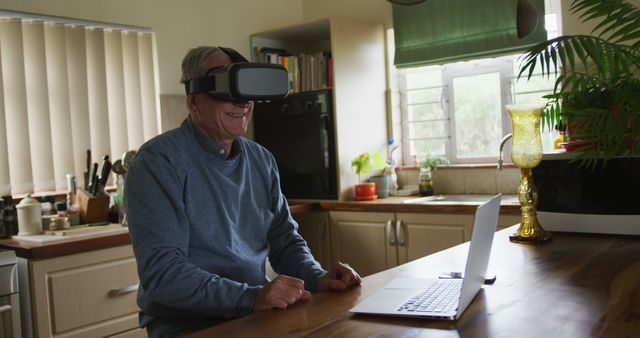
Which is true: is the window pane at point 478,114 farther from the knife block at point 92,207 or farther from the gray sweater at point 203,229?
the gray sweater at point 203,229

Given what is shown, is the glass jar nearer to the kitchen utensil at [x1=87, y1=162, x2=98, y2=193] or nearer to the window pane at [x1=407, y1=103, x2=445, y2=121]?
the window pane at [x1=407, y1=103, x2=445, y2=121]

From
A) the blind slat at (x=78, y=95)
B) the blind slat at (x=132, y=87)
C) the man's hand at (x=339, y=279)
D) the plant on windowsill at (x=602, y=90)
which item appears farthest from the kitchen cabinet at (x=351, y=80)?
the man's hand at (x=339, y=279)

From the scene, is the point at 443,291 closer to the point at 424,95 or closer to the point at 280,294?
A: the point at 280,294

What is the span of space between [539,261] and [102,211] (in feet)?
7.76

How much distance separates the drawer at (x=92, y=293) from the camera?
2.62m

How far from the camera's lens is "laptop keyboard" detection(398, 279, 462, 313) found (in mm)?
1260

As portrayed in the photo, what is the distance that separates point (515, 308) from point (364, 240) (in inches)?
95.8

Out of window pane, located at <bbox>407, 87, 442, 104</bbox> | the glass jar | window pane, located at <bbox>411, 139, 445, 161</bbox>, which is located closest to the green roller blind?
window pane, located at <bbox>407, 87, 442, 104</bbox>

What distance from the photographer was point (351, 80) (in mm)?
3986

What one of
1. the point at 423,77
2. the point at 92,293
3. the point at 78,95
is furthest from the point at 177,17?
the point at 92,293

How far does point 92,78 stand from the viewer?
3525 mm

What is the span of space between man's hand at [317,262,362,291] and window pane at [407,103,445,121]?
281 cm

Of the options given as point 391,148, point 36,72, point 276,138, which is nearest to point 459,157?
point 391,148

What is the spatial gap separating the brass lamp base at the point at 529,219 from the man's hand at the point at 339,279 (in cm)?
75
